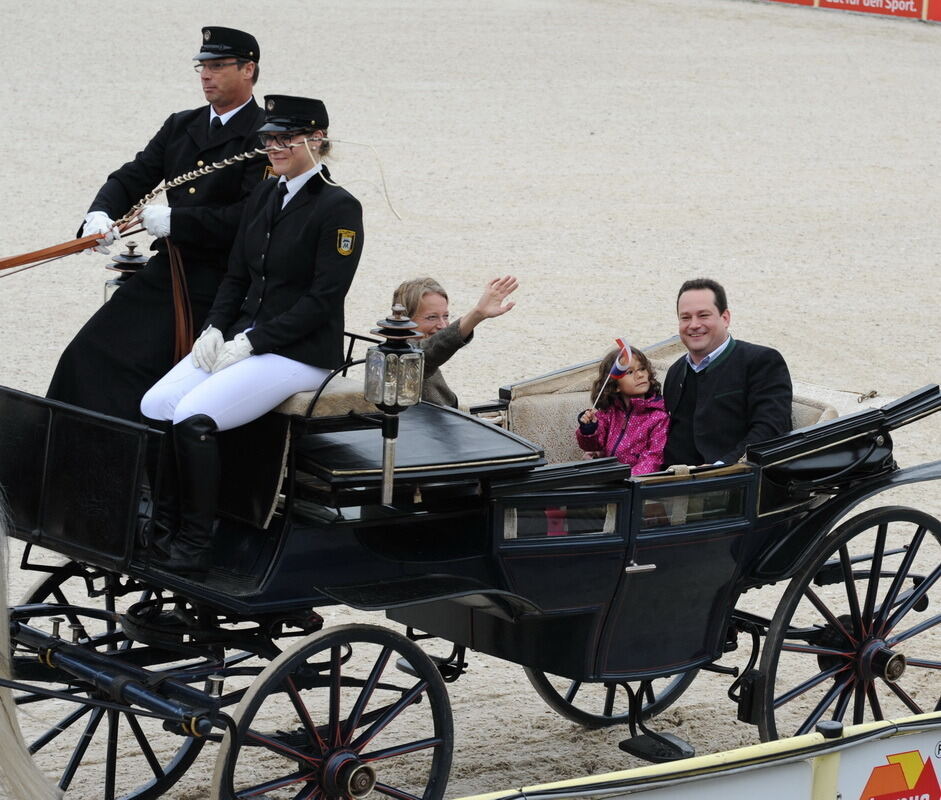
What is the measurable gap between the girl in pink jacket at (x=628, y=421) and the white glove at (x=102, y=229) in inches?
62.2

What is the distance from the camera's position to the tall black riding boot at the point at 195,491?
12.6ft

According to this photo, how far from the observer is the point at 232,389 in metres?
3.89

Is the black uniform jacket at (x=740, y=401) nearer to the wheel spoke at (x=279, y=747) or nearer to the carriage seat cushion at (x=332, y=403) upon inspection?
the carriage seat cushion at (x=332, y=403)

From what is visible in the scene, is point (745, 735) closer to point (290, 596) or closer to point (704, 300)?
point (704, 300)

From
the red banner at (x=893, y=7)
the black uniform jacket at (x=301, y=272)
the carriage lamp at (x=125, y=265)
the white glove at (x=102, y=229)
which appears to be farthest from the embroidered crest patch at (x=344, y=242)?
the red banner at (x=893, y=7)

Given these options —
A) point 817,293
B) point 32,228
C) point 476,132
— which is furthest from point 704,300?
point 476,132

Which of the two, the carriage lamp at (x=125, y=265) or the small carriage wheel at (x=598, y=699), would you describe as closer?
the carriage lamp at (x=125, y=265)

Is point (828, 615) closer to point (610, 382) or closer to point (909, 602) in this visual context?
point (909, 602)

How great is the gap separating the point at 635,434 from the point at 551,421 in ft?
1.19

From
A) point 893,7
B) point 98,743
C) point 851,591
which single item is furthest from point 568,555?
point 893,7

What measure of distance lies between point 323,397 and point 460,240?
8518 millimetres

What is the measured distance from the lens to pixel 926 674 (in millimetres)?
5707

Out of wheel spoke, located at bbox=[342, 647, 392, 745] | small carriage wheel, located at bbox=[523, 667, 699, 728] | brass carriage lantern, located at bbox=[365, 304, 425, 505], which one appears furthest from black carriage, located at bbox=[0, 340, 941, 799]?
small carriage wheel, located at bbox=[523, 667, 699, 728]

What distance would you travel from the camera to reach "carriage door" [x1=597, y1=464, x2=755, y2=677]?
14.0 feet
